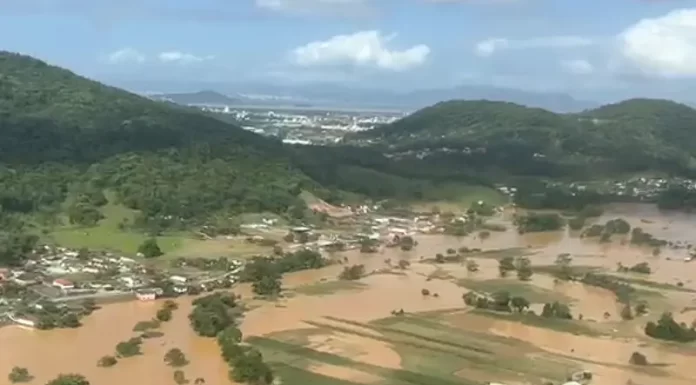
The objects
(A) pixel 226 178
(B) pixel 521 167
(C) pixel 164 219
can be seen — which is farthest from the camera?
(B) pixel 521 167

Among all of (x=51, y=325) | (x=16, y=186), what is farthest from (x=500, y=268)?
(x=16, y=186)

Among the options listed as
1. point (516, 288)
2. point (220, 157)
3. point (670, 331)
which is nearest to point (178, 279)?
point (516, 288)

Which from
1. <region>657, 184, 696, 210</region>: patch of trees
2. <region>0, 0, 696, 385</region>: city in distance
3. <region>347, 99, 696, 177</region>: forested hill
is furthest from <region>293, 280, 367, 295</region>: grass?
<region>347, 99, 696, 177</region>: forested hill

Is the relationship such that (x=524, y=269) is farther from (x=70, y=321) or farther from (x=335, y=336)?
(x=70, y=321)

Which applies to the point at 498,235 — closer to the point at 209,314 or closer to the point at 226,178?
the point at 226,178

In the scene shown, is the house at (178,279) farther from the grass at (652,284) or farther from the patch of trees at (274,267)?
the grass at (652,284)

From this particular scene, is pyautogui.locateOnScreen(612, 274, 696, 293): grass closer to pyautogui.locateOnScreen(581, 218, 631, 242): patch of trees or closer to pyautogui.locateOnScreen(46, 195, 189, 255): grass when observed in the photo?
pyautogui.locateOnScreen(581, 218, 631, 242): patch of trees
